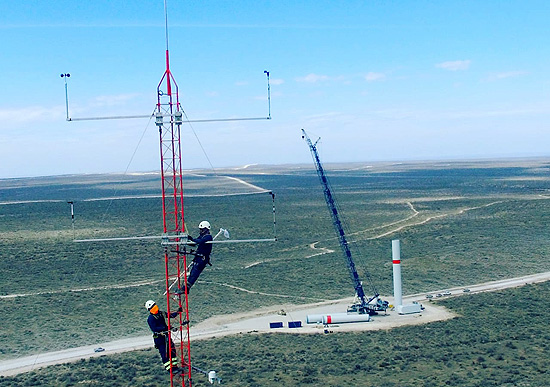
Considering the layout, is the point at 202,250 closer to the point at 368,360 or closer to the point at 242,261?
the point at 368,360

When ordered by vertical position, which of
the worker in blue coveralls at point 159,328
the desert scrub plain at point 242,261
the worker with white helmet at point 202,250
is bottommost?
the desert scrub plain at point 242,261

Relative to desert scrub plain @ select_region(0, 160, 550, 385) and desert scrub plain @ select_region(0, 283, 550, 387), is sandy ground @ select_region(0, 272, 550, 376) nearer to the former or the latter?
desert scrub plain @ select_region(0, 283, 550, 387)

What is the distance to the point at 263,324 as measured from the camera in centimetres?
6369

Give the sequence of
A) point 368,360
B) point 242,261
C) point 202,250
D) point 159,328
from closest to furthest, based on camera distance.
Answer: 1. point 159,328
2. point 202,250
3. point 368,360
4. point 242,261

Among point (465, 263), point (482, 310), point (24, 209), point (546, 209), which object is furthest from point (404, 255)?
point (24, 209)

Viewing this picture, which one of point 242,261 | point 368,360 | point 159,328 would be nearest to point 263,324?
point 368,360

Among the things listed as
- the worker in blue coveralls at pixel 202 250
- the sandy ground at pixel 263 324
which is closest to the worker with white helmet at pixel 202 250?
the worker in blue coveralls at pixel 202 250

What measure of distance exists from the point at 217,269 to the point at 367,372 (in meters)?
45.6

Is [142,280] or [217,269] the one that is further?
[217,269]

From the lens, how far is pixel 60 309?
70.8 meters

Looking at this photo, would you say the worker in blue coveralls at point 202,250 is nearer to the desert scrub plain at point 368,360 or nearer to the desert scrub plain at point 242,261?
the desert scrub plain at point 368,360

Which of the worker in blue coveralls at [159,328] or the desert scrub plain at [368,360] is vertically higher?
the worker in blue coveralls at [159,328]

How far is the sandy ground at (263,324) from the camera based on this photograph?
5422 centimetres

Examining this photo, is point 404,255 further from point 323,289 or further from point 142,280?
point 142,280
